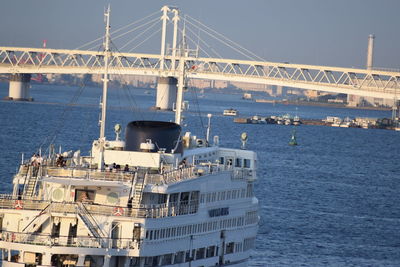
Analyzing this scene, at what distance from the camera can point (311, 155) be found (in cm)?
10281

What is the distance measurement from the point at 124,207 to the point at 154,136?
4.76 metres

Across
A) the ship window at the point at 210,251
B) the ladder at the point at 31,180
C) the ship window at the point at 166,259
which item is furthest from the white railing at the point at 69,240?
the ship window at the point at 210,251

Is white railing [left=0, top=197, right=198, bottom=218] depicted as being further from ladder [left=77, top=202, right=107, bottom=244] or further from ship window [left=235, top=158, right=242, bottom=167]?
ship window [left=235, top=158, right=242, bottom=167]

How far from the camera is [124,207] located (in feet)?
111

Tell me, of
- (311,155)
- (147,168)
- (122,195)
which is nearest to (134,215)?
(122,195)

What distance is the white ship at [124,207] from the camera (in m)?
33.1

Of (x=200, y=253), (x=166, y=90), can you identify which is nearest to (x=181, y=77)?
(x=200, y=253)

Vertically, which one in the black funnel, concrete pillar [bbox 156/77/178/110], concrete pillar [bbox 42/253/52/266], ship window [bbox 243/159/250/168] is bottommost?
concrete pillar [bbox 42/253/52/266]

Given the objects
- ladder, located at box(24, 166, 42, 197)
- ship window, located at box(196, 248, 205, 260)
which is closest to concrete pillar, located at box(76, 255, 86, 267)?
ladder, located at box(24, 166, 42, 197)

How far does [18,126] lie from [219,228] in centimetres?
6729

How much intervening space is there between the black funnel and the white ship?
3 centimetres

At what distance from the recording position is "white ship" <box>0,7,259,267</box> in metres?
33.1

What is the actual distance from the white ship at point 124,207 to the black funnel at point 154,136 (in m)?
0.03

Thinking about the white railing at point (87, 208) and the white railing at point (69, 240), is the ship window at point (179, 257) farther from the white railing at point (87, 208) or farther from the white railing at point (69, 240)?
the white railing at point (69, 240)
